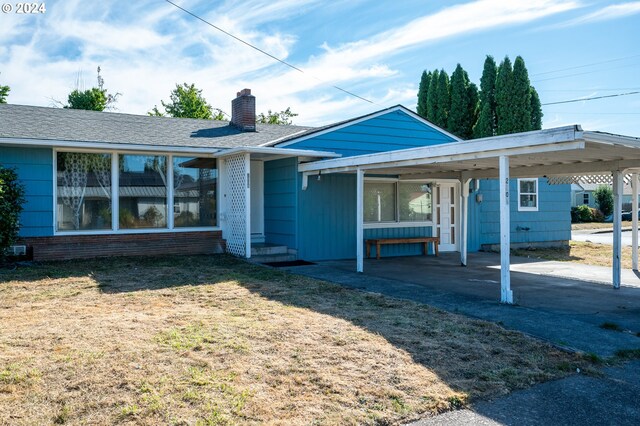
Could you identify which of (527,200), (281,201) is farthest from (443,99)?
(281,201)

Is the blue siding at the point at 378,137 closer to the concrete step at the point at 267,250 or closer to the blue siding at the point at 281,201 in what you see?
the blue siding at the point at 281,201

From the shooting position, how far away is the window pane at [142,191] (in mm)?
11609

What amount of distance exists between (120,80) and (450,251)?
24872 mm

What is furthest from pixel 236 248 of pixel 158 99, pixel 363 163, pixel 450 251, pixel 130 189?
pixel 158 99

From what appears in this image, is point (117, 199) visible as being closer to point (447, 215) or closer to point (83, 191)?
point (83, 191)

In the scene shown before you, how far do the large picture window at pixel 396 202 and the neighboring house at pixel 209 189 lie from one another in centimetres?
3

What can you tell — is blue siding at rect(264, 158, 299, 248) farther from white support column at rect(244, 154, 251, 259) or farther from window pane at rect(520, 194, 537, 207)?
window pane at rect(520, 194, 537, 207)

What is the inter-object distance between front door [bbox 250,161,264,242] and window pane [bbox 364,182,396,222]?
2.69 meters

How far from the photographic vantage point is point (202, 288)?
7977 millimetres

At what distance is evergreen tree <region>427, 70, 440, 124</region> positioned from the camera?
→ 90.0 ft

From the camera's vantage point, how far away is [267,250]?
1182 cm

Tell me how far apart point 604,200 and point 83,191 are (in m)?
35.6

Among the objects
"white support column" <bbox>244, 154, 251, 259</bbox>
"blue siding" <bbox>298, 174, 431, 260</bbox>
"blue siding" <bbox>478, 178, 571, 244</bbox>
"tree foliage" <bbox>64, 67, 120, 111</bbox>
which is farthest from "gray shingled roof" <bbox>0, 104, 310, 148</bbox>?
"tree foliage" <bbox>64, 67, 120, 111</bbox>

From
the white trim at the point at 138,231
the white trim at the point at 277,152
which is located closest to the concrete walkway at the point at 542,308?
the white trim at the point at 277,152
